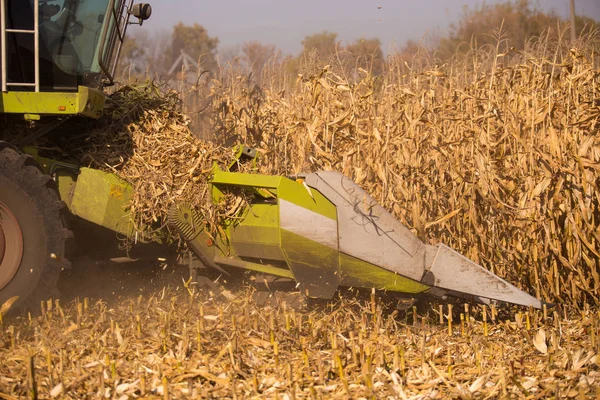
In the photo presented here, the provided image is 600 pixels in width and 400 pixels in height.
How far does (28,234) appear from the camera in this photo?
13.4 feet

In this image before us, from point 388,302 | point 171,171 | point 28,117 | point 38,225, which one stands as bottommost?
point 388,302

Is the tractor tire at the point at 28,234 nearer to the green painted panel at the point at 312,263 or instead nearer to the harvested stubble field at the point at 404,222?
the harvested stubble field at the point at 404,222

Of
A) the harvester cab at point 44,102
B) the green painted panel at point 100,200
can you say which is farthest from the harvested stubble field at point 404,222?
the harvester cab at point 44,102

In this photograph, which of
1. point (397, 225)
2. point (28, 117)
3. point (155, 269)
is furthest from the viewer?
point (155, 269)

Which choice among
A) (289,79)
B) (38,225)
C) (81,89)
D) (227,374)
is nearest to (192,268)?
(38,225)

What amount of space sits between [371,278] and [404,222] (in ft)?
3.03

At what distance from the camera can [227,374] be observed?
309 centimetres

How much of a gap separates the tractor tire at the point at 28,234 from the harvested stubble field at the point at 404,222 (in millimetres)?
206

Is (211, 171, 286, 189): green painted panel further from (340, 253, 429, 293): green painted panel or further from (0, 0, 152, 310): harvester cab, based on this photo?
(0, 0, 152, 310): harvester cab

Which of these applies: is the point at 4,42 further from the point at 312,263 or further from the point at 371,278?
the point at 371,278

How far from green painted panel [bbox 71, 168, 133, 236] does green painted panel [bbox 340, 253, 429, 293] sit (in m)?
1.38

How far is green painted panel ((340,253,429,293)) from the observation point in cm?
397

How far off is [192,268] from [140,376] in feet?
5.33

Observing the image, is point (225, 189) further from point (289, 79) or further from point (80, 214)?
point (289, 79)
